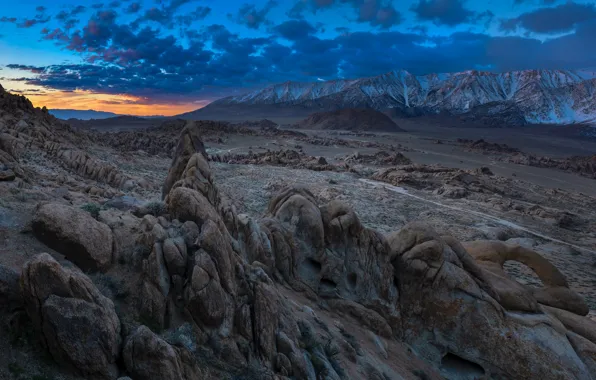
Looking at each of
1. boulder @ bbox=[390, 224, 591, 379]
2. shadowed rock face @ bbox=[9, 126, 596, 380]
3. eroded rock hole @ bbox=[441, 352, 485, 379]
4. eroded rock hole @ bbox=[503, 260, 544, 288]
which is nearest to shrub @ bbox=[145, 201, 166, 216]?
shadowed rock face @ bbox=[9, 126, 596, 380]

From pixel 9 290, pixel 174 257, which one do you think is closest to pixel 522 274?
pixel 174 257

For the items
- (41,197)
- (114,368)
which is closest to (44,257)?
(114,368)

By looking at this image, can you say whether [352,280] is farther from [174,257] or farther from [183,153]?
[183,153]

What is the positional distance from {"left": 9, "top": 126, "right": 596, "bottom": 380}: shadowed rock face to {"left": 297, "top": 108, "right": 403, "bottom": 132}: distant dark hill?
378 feet

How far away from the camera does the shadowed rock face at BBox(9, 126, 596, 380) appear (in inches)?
225

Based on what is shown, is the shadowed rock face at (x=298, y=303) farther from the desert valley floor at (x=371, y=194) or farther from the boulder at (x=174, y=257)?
the desert valley floor at (x=371, y=194)

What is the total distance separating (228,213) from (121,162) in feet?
81.3

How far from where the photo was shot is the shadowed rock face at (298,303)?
571 centimetres

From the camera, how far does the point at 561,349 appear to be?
10.6 meters

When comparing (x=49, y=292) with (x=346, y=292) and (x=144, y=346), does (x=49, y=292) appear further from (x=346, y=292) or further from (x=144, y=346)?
(x=346, y=292)

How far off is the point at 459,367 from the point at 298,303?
4886mm

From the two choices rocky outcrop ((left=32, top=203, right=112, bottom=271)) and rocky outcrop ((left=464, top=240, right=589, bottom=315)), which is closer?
rocky outcrop ((left=32, top=203, right=112, bottom=271))

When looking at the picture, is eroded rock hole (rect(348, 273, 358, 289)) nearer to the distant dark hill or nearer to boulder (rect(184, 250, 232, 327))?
boulder (rect(184, 250, 232, 327))

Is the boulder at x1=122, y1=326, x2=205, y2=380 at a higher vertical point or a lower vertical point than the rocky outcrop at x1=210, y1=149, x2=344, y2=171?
higher
